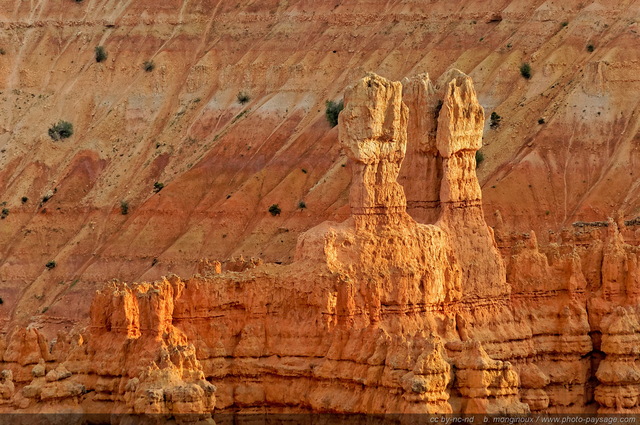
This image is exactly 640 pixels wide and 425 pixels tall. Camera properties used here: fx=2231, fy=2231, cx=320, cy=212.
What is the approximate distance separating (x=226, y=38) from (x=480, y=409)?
7791 centimetres

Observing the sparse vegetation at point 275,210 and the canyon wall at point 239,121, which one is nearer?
the canyon wall at point 239,121

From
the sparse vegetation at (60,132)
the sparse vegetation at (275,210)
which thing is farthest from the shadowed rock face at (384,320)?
the sparse vegetation at (60,132)

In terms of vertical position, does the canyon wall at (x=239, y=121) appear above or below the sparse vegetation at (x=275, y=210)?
above

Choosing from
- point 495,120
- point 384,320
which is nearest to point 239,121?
point 495,120

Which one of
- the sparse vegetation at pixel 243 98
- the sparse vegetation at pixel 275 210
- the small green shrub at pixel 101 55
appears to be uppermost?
the small green shrub at pixel 101 55

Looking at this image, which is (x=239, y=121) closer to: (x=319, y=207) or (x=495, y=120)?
(x=319, y=207)

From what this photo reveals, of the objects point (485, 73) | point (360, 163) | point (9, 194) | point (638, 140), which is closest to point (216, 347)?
point (360, 163)

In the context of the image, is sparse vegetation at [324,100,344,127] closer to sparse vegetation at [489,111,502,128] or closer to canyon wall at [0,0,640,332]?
canyon wall at [0,0,640,332]

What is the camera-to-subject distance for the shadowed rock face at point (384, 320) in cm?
5744

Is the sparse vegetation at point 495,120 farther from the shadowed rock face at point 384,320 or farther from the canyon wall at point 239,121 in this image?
the shadowed rock face at point 384,320

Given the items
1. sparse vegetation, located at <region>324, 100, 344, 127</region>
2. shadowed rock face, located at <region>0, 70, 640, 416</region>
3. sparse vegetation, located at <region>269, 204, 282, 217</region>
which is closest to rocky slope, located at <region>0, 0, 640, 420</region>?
shadowed rock face, located at <region>0, 70, 640, 416</region>

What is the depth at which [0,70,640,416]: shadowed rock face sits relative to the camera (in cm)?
5744

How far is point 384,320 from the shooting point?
2377 inches

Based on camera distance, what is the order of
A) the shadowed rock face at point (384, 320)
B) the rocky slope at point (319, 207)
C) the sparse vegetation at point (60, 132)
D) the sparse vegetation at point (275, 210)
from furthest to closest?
the sparse vegetation at point (60, 132), the sparse vegetation at point (275, 210), the rocky slope at point (319, 207), the shadowed rock face at point (384, 320)
